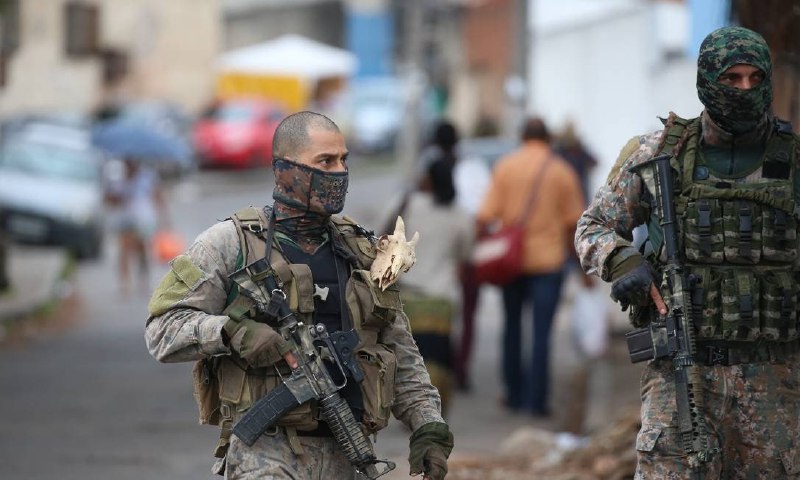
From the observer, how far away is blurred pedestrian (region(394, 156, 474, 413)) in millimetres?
10180

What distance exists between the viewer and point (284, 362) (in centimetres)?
488

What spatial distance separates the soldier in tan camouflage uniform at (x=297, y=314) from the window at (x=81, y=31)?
15516mm

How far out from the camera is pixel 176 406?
41.0 ft

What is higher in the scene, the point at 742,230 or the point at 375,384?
the point at 742,230

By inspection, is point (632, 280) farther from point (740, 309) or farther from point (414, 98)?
point (414, 98)

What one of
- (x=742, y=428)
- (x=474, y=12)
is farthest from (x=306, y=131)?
(x=474, y=12)

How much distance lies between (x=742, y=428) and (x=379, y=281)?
4.16ft

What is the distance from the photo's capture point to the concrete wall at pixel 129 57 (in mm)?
38875

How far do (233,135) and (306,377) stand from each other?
3526cm

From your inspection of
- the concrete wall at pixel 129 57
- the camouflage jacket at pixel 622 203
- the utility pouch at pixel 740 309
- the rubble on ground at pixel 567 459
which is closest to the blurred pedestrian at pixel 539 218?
the rubble on ground at pixel 567 459

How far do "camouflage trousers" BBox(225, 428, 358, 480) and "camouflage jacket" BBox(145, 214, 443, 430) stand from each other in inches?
11.1

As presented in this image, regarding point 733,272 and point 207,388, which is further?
point 733,272

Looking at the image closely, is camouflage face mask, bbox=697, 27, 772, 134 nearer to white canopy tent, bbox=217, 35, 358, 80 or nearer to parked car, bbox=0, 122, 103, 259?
parked car, bbox=0, 122, 103, 259

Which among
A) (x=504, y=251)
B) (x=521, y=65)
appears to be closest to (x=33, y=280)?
(x=521, y=65)
